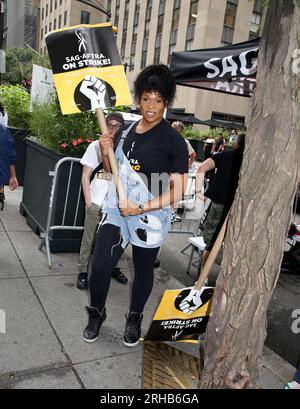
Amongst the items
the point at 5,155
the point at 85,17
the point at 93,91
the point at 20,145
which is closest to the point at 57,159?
the point at 5,155

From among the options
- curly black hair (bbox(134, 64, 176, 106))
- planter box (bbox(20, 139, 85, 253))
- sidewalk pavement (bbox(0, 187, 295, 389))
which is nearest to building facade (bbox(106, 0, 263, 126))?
planter box (bbox(20, 139, 85, 253))

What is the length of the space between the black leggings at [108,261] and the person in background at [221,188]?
5.03 ft

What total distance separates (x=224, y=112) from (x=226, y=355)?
30947 millimetres

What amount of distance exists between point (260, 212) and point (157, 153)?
3.45ft

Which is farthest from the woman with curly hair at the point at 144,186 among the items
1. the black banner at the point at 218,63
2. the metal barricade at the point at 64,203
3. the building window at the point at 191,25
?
the building window at the point at 191,25

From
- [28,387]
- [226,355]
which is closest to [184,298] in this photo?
[226,355]

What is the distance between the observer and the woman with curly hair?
272 centimetres

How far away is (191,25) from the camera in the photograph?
99.3 ft

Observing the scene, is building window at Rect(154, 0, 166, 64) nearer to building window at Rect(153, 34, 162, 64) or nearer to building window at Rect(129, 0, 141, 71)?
building window at Rect(153, 34, 162, 64)

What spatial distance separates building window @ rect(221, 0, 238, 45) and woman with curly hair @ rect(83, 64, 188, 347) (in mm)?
29908

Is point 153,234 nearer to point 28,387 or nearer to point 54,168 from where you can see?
point 28,387

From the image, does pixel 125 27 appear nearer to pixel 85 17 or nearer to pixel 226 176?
pixel 85 17

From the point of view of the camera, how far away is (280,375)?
2.95m

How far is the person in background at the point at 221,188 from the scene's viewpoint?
164 inches
